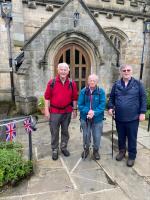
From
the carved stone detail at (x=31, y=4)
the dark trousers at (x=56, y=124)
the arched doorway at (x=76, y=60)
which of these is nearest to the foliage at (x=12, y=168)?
the dark trousers at (x=56, y=124)

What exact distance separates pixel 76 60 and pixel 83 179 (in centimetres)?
536

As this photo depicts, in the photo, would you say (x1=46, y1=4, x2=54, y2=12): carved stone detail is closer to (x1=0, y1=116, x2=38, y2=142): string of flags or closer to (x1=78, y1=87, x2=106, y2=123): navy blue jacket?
(x1=78, y1=87, x2=106, y2=123): navy blue jacket

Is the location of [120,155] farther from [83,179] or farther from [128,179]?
[83,179]

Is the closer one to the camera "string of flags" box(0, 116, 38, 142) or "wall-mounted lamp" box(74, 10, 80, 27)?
"string of flags" box(0, 116, 38, 142)

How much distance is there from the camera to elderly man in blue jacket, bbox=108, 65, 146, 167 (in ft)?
12.4

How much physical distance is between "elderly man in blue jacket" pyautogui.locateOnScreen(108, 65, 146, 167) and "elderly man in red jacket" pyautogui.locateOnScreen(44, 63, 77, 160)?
33.2 inches

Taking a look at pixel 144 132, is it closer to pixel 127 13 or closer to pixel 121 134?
pixel 121 134

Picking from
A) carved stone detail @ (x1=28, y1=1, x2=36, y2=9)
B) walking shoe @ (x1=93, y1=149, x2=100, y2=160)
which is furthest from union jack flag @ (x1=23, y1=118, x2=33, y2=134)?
carved stone detail @ (x1=28, y1=1, x2=36, y2=9)

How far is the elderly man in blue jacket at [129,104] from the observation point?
378cm

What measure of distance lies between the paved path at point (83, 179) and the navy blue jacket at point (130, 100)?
1.00m

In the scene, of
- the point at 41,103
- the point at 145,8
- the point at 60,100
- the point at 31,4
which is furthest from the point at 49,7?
the point at 60,100

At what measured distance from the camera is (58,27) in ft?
23.5

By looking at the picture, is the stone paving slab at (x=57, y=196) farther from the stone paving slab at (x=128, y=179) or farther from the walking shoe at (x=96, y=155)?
the walking shoe at (x=96, y=155)

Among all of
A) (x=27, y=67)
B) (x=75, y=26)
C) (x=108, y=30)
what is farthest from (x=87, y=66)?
(x=108, y=30)
